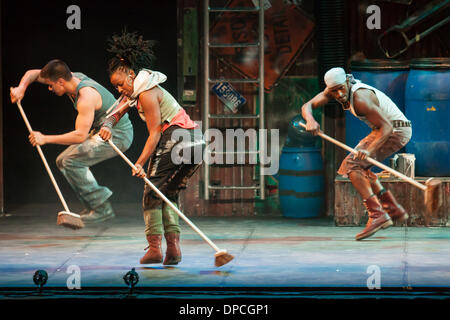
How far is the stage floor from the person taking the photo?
755 cm

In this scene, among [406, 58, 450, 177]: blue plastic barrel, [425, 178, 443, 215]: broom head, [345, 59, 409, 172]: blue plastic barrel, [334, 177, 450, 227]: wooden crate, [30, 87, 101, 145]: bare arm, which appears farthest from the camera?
[345, 59, 409, 172]: blue plastic barrel

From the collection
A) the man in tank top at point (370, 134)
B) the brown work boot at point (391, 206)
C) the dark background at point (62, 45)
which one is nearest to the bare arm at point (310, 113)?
the man in tank top at point (370, 134)

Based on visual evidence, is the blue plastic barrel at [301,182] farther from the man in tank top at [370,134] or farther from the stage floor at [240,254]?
the man in tank top at [370,134]

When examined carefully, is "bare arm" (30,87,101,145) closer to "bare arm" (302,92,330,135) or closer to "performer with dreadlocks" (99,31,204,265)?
"performer with dreadlocks" (99,31,204,265)

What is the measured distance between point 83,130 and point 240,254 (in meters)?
2.17

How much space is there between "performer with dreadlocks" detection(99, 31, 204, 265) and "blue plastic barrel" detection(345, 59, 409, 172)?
130 inches

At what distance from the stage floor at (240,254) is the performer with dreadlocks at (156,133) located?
0.34 meters

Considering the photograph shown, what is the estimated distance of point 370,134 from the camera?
9453 mm

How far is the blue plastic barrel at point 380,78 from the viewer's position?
35.9 ft

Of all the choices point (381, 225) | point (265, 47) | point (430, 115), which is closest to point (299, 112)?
point (265, 47)

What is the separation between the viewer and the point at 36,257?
346 inches

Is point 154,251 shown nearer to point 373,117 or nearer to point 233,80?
point 373,117

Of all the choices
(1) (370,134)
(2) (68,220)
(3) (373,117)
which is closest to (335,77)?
(3) (373,117)

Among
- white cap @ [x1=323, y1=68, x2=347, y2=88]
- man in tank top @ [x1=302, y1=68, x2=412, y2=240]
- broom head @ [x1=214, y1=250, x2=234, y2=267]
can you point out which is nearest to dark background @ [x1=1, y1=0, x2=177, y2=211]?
man in tank top @ [x1=302, y1=68, x2=412, y2=240]
